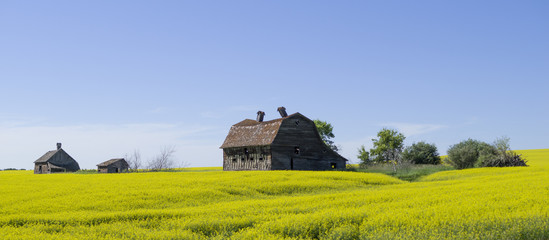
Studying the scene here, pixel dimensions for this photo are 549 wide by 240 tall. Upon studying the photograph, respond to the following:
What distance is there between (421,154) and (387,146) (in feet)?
18.2

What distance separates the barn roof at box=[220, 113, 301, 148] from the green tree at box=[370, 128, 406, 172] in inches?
881

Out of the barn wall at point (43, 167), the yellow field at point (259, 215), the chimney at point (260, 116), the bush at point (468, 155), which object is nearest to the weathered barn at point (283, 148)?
the chimney at point (260, 116)

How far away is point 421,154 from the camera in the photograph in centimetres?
6044

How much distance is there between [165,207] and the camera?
1861 centimetres

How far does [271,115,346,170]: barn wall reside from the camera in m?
43.2

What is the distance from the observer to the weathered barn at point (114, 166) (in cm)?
5834

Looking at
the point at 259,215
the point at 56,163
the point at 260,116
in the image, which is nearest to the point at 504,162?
the point at 260,116

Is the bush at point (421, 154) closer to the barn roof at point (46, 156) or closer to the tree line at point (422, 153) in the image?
the tree line at point (422, 153)

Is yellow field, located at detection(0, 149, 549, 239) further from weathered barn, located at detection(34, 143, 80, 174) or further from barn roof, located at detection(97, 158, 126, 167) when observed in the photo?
weathered barn, located at detection(34, 143, 80, 174)

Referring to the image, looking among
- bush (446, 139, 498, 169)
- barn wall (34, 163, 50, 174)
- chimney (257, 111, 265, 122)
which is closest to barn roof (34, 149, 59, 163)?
barn wall (34, 163, 50, 174)

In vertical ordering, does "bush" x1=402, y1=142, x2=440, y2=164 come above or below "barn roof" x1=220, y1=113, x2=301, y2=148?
below

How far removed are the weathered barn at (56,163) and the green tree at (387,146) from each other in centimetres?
4508

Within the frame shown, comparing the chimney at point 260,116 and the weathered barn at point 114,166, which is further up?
the chimney at point 260,116

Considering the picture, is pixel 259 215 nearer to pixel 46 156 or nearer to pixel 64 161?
pixel 64 161
